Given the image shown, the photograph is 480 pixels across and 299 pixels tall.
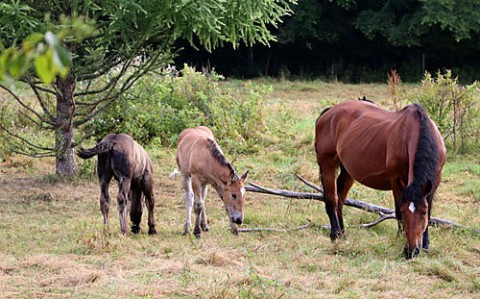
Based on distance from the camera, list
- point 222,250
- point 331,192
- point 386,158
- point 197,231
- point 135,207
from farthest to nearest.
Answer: point 135,207 → point 331,192 → point 197,231 → point 386,158 → point 222,250

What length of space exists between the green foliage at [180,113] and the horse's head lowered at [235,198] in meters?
5.58

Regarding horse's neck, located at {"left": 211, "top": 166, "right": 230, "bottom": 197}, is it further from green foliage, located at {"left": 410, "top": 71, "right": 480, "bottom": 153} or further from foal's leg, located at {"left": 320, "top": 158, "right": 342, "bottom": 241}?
green foliage, located at {"left": 410, "top": 71, "right": 480, "bottom": 153}

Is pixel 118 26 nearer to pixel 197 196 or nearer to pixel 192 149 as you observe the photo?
pixel 192 149

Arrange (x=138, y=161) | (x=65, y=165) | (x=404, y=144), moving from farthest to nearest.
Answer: (x=65, y=165) → (x=138, y=161) → (x=404, y=144)

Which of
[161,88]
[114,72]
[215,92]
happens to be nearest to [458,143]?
[215,92]

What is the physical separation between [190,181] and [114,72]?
22.5 ft

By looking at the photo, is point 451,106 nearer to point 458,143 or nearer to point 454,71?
point 458,143

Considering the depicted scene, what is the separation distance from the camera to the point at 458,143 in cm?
1382

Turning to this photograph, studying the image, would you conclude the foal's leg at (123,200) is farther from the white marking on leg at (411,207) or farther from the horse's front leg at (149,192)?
the white marking on leg at (411,207)

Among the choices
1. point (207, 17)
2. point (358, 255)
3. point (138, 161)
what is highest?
point (207, 17)

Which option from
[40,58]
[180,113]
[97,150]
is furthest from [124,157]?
[40,58]

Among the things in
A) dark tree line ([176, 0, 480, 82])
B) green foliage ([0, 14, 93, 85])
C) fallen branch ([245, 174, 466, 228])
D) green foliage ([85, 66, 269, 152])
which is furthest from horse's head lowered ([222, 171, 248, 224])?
dark tree line ([176, 0, 480, 82])

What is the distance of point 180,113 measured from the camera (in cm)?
1452

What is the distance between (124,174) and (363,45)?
2268 centimetres
